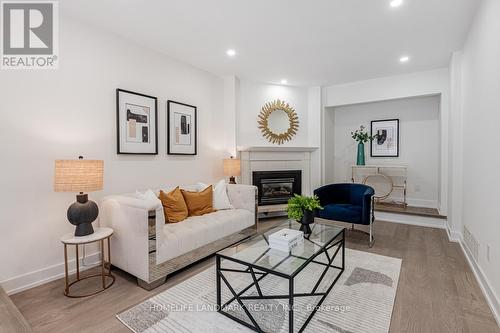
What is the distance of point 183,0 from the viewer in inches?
90.8

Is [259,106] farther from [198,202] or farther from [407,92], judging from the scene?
[407,92]

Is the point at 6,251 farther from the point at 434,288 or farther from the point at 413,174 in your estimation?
the point at 413,174

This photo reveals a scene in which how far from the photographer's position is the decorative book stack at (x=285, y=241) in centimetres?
200

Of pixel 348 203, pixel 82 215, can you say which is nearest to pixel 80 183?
pixel 82 215

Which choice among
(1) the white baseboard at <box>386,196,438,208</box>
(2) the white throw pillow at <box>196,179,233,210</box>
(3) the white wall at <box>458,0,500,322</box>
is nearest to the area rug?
(3) the white wall at <box>458,0,500,322</box>

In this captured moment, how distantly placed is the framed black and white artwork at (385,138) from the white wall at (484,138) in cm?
205

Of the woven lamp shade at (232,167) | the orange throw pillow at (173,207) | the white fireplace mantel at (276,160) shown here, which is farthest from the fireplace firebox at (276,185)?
the orange throw pillow at (173,207)

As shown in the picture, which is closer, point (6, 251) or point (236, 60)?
point (6, 251)

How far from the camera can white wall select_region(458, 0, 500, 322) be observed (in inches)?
76.5

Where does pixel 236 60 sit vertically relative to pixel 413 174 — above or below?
above

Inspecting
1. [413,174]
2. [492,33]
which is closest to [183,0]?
[492,33]

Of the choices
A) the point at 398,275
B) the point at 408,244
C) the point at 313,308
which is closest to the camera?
the point at 313,308

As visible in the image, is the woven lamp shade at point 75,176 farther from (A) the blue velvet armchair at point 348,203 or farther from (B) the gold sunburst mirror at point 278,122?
(B) the gold sunburst mirror at point 278,122

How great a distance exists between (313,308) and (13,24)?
360 cm
